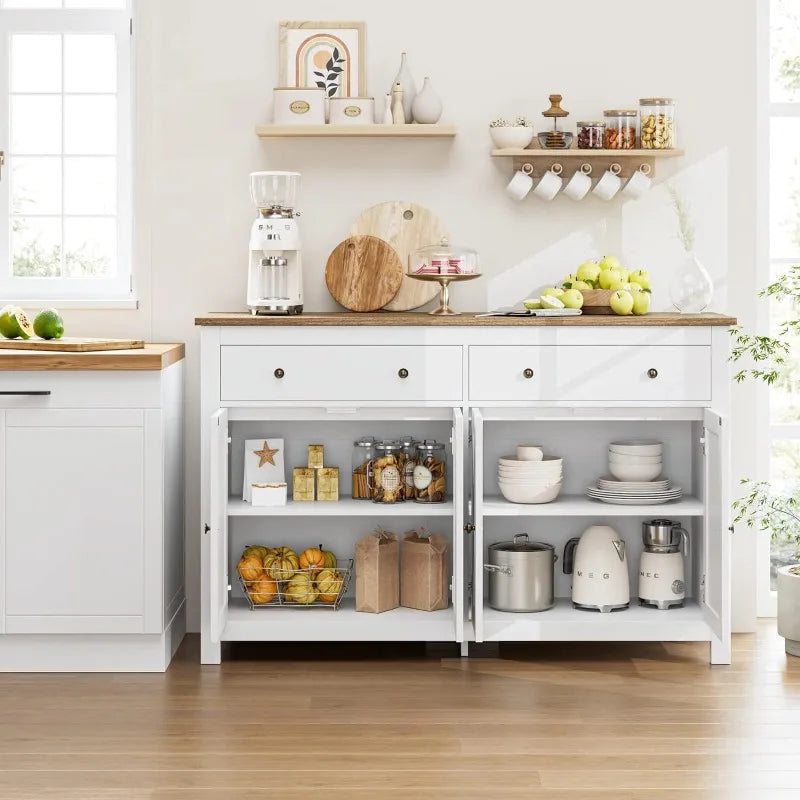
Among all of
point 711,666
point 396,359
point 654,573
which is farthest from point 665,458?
point 396,359

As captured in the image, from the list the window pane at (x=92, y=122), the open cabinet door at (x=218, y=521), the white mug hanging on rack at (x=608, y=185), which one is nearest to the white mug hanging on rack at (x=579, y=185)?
the white mug hanging on rack at (x=608, y=185)

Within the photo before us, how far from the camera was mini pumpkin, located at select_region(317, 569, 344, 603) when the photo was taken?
371 centimetres

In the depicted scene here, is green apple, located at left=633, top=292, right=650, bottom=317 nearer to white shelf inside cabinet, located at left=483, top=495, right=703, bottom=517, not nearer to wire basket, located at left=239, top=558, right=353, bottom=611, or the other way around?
white shelf inside cabinet, located at left=483, top=495, right=703, bottom=517

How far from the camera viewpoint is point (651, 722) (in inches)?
121

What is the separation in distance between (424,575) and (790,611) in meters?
1.17

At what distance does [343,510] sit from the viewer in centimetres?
361

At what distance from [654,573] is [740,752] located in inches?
36.2

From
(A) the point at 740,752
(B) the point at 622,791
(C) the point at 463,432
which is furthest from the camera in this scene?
(C) the point at 463,432

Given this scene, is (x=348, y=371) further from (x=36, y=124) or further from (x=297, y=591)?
(x=36, y=124)

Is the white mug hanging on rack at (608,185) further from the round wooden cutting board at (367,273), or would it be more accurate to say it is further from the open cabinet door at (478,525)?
the open cabinet door at (478,525)

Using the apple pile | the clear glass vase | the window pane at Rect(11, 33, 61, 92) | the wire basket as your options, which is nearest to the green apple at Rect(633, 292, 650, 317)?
the apple pile

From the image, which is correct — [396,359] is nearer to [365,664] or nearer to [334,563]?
[334,563]

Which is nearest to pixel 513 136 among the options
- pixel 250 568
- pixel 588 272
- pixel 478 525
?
pixel 588 272

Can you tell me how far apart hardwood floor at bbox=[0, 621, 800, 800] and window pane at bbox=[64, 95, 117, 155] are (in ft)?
5.76
